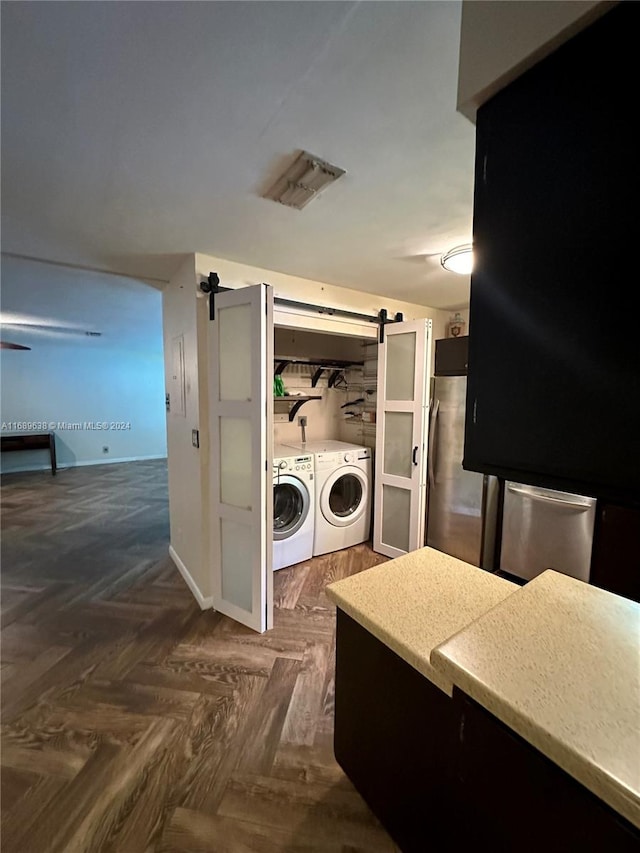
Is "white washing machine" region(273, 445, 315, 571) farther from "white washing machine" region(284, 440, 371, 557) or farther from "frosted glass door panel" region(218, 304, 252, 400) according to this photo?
"frosted glass door panel" region(218, 304, 252, 400)

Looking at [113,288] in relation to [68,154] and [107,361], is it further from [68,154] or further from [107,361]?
[107,361]

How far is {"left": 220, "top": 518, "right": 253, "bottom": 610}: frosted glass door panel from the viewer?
2.24 meters

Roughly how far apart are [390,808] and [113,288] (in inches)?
140

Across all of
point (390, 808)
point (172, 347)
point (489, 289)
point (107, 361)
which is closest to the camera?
point (489, 289)

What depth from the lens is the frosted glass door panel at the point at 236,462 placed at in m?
2.16

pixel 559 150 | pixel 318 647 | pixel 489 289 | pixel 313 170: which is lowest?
pixel 318 647

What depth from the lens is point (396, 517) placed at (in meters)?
3.19

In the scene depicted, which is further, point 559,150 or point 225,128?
point 225,128

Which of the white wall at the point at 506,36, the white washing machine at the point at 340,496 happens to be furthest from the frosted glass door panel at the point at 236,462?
the white wall at the point at 506,36

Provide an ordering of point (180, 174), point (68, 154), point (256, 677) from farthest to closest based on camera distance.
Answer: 1. point (256, 677)
2. point (180, 174)
3. point (68, 154)

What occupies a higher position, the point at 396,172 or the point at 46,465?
the point at 396,172

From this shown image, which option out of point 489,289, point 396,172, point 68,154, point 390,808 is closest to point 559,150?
point 489,289

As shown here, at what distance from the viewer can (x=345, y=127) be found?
111 centimetres

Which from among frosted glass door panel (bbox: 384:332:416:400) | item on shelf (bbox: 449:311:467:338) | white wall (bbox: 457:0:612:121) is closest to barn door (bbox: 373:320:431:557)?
frosted glass door panel (bbox: 384:332:416:400)
